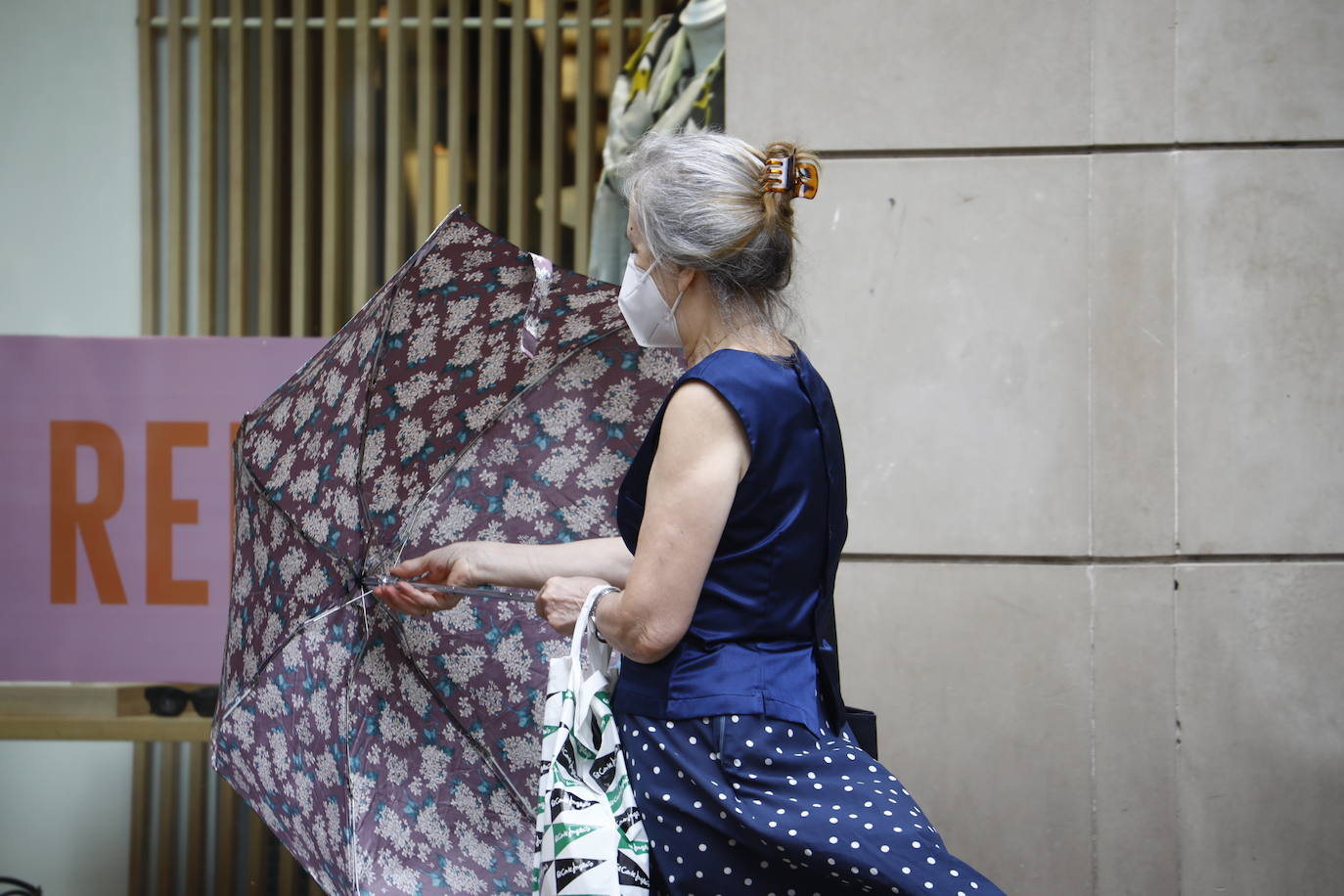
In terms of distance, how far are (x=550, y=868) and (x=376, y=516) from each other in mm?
859

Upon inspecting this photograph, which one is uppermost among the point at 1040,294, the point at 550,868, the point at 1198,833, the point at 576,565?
the point at 1040,294

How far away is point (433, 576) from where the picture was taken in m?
2.39

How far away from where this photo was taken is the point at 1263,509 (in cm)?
328

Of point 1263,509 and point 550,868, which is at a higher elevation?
point 1263,509

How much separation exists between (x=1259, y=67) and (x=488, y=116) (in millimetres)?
2382

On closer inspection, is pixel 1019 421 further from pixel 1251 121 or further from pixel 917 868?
pixel 917 868

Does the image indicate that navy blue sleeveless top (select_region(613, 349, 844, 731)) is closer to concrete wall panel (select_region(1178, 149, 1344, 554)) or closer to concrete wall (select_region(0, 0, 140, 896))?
concrete wall panel (select_region(1178, 149, 1344, 554))

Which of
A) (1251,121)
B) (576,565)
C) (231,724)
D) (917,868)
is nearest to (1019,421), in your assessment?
(1251,121)

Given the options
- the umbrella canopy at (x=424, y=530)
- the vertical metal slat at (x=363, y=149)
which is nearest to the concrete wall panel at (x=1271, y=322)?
the umbrella canopy at (x=424, y=530)

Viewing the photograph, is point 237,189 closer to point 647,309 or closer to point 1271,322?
point 647,309

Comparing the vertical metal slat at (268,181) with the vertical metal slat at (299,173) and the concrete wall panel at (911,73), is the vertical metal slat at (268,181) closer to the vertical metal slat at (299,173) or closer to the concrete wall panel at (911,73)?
the vertical metal slat at (299,173)

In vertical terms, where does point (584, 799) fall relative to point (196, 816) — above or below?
above

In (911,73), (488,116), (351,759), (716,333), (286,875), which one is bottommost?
(286,875)

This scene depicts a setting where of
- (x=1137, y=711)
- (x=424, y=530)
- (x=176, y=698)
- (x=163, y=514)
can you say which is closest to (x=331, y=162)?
(x=163, y=514)
